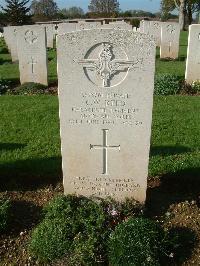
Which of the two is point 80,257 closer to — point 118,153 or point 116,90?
point 118,153

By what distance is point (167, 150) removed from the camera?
21.6 feet

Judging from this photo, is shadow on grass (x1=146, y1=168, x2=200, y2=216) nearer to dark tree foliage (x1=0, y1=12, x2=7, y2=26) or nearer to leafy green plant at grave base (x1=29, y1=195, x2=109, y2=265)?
leafy green plant at grave base (x1=29, y1=195, x2=109, y2=265)

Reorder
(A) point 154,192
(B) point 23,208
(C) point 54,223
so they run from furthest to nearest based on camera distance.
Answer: (A) point 154,192
(B) point 23,208
(C) point 54,223

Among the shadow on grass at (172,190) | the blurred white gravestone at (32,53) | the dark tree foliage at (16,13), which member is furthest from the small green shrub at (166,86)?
the dark tree foliage at (16,13)

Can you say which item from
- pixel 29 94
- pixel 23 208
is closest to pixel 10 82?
pixel 29 94

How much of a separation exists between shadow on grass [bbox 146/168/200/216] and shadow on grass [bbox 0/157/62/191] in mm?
1359

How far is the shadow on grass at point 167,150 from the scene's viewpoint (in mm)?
6434

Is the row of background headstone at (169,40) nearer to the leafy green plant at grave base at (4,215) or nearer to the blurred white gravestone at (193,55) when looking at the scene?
the blurred white gravestone at (193,55)

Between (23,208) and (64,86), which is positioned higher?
(64,86)

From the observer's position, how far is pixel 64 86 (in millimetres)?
4324

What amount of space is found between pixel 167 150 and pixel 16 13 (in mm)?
37378

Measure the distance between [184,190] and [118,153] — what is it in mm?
1285

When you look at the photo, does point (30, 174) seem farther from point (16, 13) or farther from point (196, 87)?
point (16, 13)

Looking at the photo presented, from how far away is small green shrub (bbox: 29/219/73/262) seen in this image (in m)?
4.10
